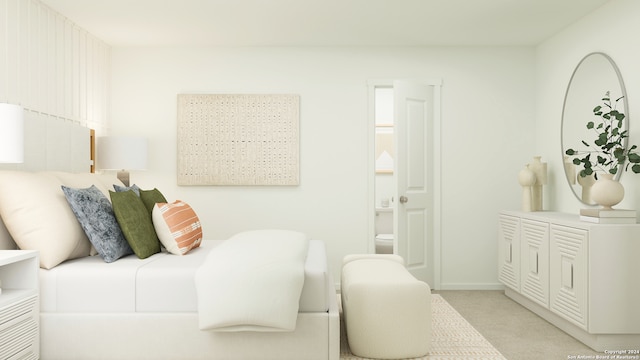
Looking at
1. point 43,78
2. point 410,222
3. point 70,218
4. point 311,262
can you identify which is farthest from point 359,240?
point 43,78

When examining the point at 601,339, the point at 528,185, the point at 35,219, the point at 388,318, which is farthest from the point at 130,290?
the point at 528,185

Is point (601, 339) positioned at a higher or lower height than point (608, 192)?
lower

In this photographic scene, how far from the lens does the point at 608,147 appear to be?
3.41m

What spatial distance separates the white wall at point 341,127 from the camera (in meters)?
4.92

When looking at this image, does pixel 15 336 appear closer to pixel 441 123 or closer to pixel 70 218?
pixel 70 218

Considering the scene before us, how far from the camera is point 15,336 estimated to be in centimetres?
238

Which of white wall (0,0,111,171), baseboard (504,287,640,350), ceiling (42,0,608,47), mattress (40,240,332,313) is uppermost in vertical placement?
ceiling (42,0,608,47)

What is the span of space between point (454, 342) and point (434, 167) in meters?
2.14

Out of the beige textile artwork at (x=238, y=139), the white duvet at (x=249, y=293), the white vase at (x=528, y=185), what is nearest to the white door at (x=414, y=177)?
the white vase at (x=528, y=185)

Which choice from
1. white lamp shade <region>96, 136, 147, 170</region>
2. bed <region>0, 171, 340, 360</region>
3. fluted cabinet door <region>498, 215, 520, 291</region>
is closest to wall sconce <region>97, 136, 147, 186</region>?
white lamp shade <region>96, 136, 147, 170</region>

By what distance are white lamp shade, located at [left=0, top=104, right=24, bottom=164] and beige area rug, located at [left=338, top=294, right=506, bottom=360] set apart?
2.15 m

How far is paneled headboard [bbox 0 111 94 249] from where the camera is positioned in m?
3.29

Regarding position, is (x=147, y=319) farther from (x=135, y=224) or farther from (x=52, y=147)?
(x=52, y=147)

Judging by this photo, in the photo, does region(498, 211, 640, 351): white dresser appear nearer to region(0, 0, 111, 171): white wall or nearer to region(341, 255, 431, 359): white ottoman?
region(341, 255, 431, 359): white ottoman
